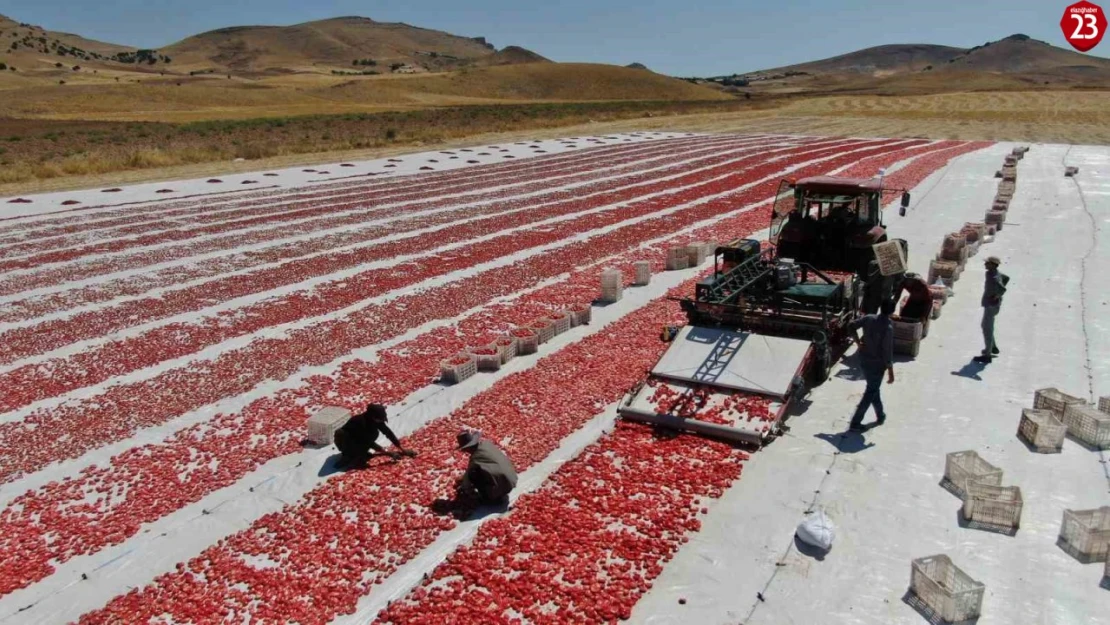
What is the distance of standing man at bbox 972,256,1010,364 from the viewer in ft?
36.3

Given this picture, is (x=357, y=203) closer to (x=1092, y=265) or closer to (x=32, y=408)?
(x=32, y=408)

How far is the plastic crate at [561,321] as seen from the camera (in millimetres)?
13453

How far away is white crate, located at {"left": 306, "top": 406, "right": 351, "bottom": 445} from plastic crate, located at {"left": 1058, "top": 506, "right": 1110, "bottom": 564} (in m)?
7.97

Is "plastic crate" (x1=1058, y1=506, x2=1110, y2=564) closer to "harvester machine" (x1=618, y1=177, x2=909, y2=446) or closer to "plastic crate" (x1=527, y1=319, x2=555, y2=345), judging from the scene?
"harvester machine" (x1=618, y1=177, x2=909, y2=446)

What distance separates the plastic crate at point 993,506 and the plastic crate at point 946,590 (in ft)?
3.92

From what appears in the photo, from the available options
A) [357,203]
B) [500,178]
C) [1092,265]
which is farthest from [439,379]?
[500,178]

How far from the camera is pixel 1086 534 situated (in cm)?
667

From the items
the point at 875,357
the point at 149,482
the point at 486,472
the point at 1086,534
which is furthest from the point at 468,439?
the point at 1086,534

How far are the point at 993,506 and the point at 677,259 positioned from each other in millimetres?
11279

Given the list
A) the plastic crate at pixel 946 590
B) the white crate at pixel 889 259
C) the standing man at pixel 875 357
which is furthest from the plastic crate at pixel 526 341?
the plastic crate at pixel 946 590

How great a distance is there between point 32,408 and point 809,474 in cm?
1087

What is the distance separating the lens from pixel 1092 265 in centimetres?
1691

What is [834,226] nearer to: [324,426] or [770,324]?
[770,324]

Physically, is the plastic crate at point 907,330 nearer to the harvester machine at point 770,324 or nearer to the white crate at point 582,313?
the harvester machine at point 770,324
